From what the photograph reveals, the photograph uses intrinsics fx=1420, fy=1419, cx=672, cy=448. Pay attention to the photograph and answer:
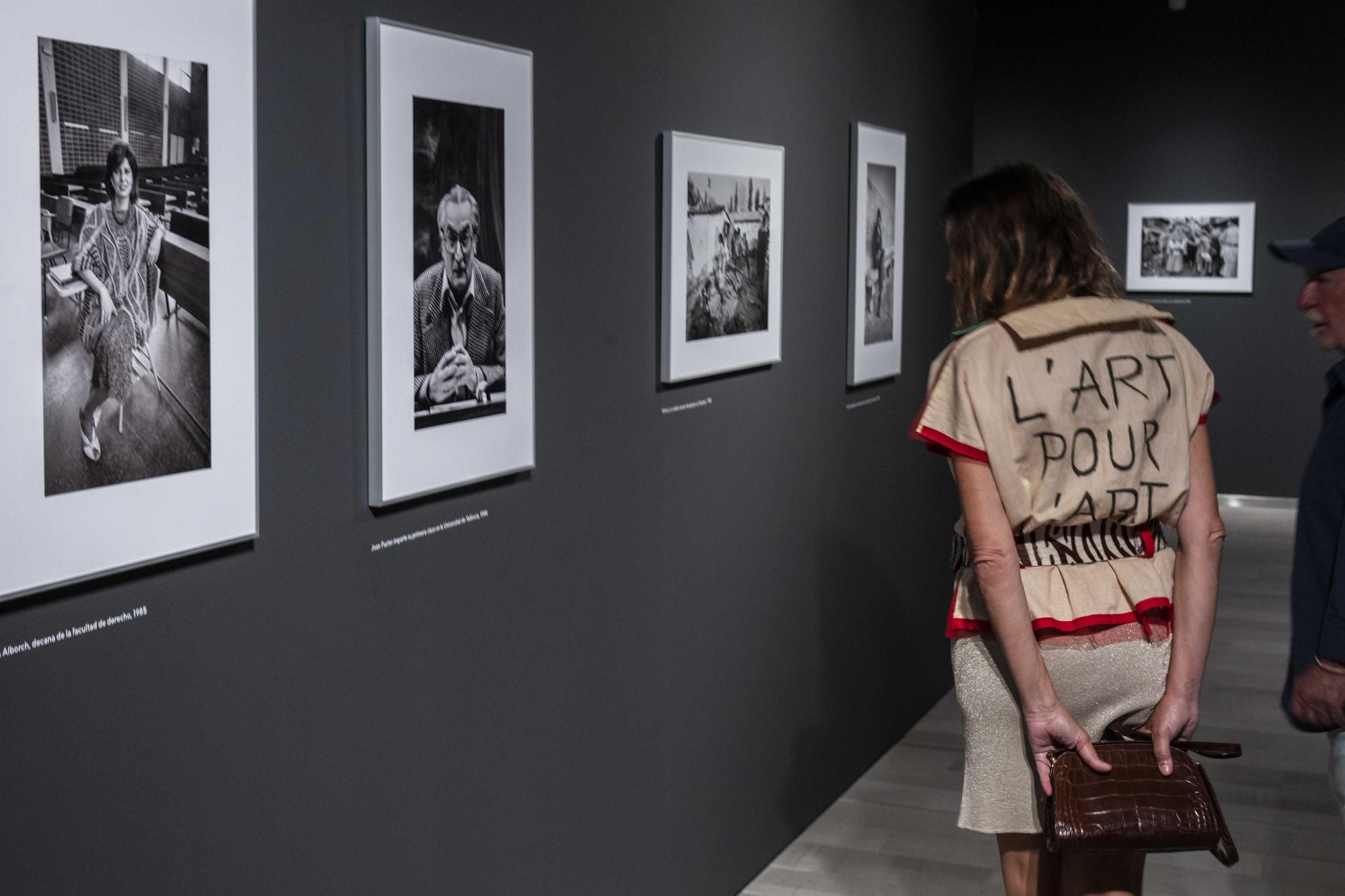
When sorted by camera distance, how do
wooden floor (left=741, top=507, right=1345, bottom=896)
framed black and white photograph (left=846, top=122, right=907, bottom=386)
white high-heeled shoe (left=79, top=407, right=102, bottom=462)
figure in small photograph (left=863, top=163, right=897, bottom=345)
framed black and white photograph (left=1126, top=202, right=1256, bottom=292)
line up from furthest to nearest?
framed black and white photograph (left=1126, top=202, right=1256, bottom=292) < figure in small photograph (left=863, top=163, right=897, bottom=345) < framed black and white photograph (left=846, top=122, right=907, bottom=386) < wooden floor (left=741, top=507, right=1345, bottom=896) < white high-heeled shoe (left=79, top=407, right=102, bottom=462)

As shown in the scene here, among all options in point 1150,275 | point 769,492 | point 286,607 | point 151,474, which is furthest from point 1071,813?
point 1150,275

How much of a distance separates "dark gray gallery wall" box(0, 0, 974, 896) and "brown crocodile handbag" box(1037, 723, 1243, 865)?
1.29 m

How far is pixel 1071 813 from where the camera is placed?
280 centimetres

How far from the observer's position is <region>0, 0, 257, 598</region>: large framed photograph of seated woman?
1.98 metres

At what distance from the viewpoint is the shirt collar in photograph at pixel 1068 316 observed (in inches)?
113

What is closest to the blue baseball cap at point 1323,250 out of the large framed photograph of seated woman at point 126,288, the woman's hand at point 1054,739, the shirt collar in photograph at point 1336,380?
the shirt collar in photograph at point 1336,380

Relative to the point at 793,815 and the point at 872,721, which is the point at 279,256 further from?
the point at 872,721

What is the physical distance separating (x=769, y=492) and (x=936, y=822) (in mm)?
1524

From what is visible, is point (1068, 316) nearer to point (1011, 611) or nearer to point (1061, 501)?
point (1061, 501)

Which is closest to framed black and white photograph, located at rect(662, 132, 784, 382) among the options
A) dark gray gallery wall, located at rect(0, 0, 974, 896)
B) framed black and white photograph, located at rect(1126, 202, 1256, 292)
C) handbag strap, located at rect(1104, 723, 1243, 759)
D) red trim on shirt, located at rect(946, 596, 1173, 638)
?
dark gray gallery wall, located at rect(0, 0, 974, 896)

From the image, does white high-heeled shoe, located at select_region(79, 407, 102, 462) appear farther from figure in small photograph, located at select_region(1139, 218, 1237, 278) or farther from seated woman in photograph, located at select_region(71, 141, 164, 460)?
figure in small photograph, located at select_region(1139, 218, 1237, 278)

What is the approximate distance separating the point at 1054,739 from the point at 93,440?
1930 mm
